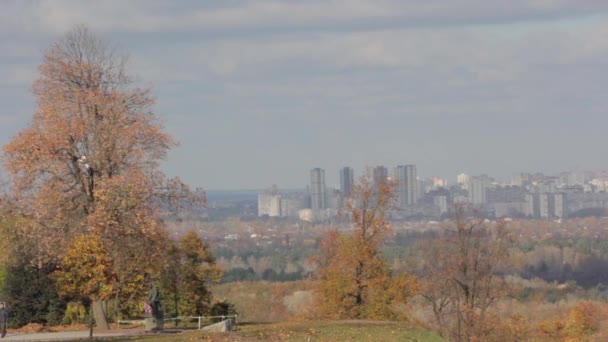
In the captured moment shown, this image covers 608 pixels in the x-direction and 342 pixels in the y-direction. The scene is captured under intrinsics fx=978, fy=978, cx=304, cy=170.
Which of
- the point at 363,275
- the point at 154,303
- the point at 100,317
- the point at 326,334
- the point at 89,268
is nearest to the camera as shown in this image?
the point at 326,334

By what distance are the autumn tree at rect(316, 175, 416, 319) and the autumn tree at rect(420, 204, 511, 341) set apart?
4.00 metres

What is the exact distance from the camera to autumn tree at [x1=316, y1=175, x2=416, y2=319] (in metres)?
52.8

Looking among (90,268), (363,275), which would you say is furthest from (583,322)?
(90,268)

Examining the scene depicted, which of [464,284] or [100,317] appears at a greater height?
[100,317]

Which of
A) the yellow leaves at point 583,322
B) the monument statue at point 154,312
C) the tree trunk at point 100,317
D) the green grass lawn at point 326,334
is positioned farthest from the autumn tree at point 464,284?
the yellow leaves at point 583,322

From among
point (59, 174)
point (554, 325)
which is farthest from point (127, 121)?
point (554, 325)

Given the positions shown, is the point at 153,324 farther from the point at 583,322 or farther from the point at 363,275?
the point at 583,322

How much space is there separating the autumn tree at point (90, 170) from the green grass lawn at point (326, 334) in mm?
9159

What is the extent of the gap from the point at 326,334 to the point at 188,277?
23.3 meters

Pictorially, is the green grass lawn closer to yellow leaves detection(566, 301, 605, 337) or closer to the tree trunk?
the tree trunk

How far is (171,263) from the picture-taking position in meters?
52.9

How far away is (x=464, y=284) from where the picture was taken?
58625 millimetres

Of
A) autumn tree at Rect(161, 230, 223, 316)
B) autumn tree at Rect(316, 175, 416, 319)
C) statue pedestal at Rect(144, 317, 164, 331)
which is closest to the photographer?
statue pedestal at Rect(144, 317, 164, 331)

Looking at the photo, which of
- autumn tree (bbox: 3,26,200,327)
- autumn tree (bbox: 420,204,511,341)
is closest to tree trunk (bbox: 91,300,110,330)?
autumn tree (bbox: 3,26,200,327)
